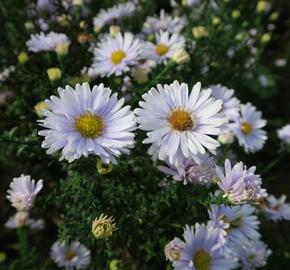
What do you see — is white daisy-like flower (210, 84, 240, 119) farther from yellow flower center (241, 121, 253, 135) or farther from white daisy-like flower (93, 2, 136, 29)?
white daisy-like flower (93, 2, 136, 29)

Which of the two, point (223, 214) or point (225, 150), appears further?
point (225, 150)

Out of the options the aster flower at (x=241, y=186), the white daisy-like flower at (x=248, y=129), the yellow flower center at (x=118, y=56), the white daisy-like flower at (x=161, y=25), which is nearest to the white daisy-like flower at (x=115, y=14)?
the white daisy-like flower at (x=161, y=25)

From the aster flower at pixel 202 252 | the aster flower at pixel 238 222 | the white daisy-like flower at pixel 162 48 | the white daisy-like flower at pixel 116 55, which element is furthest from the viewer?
the white daisy-like flower at pixel 162 48

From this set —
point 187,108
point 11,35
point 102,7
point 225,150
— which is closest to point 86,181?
point 187,108

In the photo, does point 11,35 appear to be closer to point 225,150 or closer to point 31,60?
point 31,60

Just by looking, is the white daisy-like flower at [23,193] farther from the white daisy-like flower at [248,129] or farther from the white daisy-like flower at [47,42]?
the white daisy-like flower at [248,129]

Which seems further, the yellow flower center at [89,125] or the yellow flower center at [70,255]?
the yellow flower center at [70,255]

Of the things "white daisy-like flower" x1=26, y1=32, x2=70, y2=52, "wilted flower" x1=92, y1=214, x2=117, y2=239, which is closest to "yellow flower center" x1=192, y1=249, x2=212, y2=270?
"wilted flower" x1=92, y1=214, x2=117, y2=239
